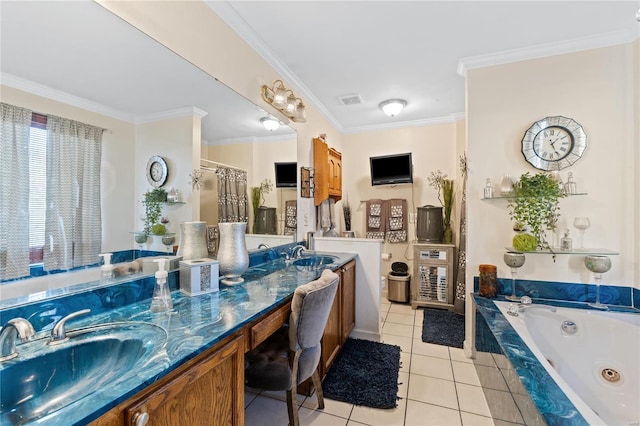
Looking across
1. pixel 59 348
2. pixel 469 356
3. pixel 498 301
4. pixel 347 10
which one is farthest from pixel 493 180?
pixel 59 348

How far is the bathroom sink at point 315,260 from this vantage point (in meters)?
2.56

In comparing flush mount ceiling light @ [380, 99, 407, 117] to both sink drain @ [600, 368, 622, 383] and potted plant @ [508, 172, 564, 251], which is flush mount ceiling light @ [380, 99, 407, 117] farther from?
sink drain @ [600, 368, 622, 383]

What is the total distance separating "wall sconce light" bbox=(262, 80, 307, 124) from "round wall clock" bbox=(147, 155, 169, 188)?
46.5 inches

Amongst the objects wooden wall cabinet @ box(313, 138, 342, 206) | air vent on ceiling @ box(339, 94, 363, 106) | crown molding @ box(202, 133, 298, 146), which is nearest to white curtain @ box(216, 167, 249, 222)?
crown molding @ box(202, 133, 298, 146)

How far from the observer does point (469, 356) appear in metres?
2.51

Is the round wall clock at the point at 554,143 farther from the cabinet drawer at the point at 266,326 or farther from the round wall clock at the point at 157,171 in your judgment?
the round wall clock at the point at 157,171

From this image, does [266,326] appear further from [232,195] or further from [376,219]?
[376,219]

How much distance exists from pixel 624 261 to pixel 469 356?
1419 mm

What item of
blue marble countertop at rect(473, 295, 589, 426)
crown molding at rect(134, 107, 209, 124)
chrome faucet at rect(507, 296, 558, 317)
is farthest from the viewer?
chrome faucet at rect(507, 296, 558, 317)

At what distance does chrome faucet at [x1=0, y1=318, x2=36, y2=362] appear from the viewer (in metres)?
0.82

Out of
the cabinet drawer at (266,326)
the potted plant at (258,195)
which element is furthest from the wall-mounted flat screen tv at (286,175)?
the cabinet drawer at (266,326)

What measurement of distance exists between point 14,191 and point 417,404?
7.76 ft

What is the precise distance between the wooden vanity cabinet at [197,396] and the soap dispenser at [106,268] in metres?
0.66

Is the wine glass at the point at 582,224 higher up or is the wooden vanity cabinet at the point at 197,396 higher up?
the wine glass at the point at 582,224
